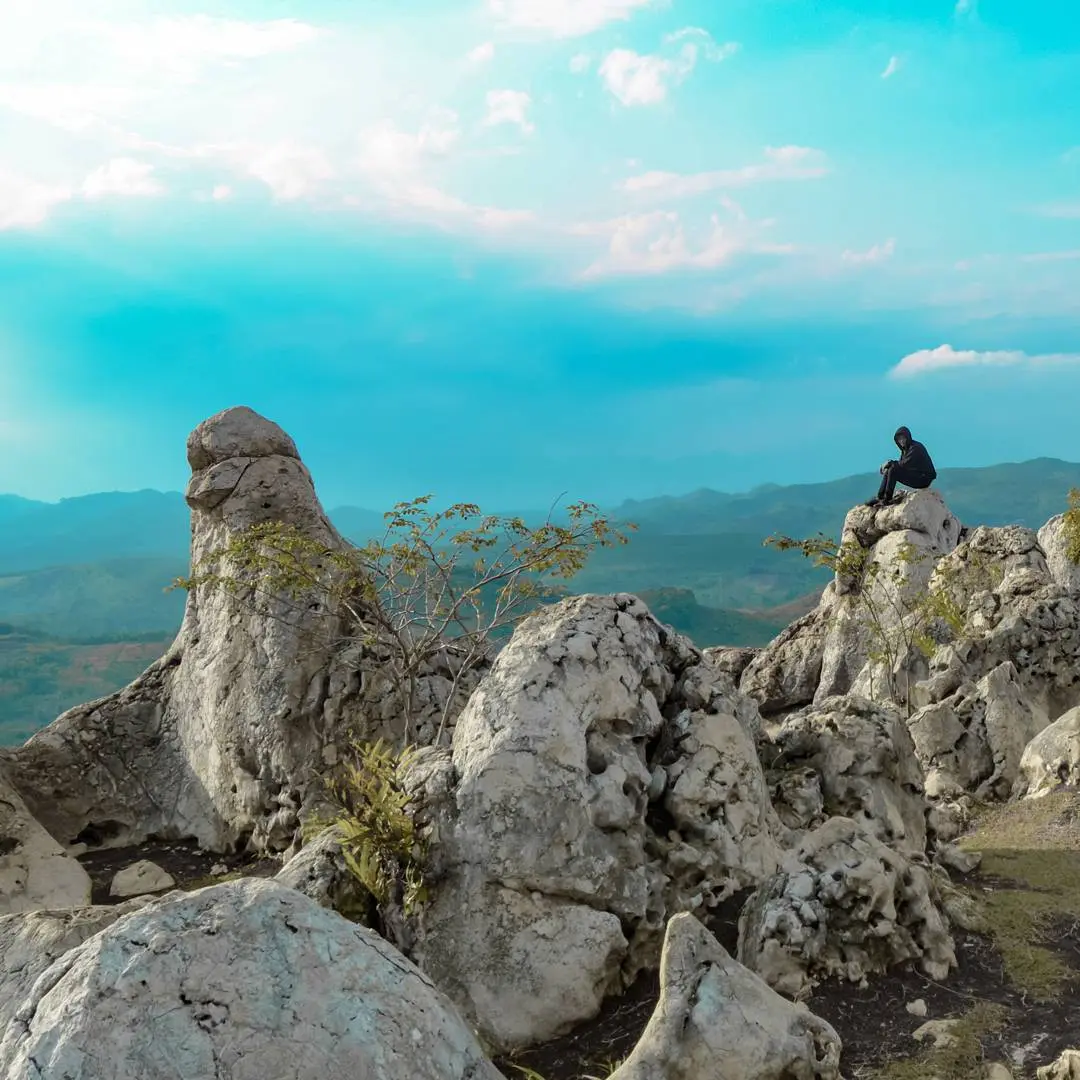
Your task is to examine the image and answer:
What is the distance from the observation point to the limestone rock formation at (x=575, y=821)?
8367 mm

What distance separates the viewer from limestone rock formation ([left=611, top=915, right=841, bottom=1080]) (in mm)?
6234

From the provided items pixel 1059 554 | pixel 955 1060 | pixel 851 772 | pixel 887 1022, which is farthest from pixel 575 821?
pixel 1059 554

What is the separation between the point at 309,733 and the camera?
16.8 m

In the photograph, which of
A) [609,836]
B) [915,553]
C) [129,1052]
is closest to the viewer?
[129,1052]

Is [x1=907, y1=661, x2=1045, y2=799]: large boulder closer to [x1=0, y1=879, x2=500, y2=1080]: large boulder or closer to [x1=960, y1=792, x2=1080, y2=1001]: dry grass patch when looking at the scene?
[x1=960, y1=792, x2=1080, y2=1001]: dry grass patch

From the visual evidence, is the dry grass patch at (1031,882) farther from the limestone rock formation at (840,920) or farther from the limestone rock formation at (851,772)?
the limestone rock formation at (851,772)

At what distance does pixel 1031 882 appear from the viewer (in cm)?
1104

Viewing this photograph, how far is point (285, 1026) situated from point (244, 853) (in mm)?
12776

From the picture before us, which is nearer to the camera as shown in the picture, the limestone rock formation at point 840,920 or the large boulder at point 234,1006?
the large boulder at point 234,1006

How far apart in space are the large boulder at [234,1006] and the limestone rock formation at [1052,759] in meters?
12.7

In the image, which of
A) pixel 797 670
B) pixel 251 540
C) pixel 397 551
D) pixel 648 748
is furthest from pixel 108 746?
pixel 797 670

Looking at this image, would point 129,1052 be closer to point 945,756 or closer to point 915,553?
point 945,756

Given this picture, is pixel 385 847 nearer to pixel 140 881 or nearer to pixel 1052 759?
pixel 140 881

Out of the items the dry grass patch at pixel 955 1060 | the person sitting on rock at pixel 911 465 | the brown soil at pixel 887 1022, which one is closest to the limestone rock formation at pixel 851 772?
the brown soil at pixel 887 1022
